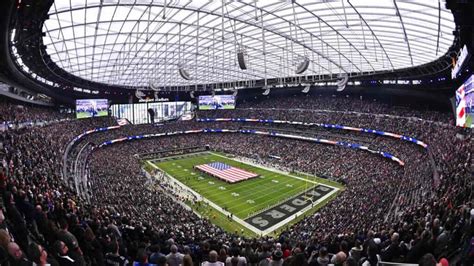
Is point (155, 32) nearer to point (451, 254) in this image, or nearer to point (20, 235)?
point (20, 235)

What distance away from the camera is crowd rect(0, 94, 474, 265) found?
682 centimetres

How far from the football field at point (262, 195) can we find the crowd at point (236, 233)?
3244mm

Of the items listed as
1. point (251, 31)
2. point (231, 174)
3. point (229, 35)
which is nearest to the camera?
point (251, 31)

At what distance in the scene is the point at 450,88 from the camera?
3772 cm

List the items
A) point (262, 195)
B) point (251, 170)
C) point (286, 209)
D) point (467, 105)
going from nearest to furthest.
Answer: point (467, 105)
point (286, 209)
point (262, 195)
point (251, 170)

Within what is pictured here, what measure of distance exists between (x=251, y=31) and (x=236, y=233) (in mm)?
20953

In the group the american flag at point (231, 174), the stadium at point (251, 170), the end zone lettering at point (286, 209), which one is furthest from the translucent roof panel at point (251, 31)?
the american flag at point (231, 174)

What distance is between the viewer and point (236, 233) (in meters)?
24.5

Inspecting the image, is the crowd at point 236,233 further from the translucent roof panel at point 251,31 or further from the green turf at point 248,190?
→ the translucent roof panel at point 251,31

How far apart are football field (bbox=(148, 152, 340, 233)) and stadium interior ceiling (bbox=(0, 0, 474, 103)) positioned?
14.9m

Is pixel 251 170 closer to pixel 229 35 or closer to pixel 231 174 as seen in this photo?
pixel 231 174

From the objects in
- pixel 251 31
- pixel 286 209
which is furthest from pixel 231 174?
pixel 251 31

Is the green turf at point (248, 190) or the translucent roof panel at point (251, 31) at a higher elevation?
the translucent roof panel at point (251, 31)

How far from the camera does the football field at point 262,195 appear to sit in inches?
1219
